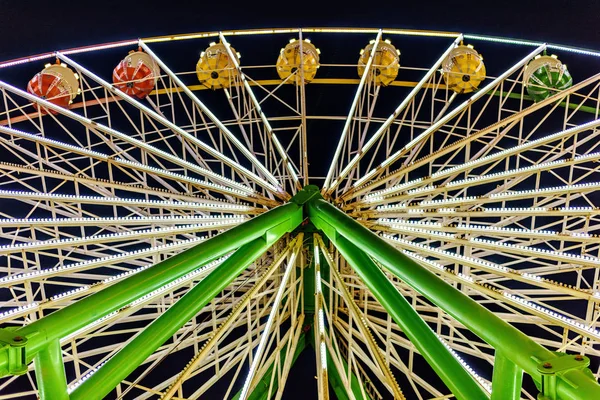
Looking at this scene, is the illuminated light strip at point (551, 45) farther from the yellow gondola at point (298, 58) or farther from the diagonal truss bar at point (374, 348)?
the diagonal truss bar at point (374, 348)

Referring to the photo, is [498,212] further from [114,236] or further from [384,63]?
[114,236]

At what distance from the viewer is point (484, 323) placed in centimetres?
430

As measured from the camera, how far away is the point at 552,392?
3.61 meters

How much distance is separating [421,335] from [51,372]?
297cm

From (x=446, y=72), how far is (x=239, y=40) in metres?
9.48

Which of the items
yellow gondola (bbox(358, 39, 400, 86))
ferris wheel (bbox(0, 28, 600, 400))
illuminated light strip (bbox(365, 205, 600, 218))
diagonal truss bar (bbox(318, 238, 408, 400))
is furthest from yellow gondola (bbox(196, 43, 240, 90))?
diagonal truss bar (bbox(318, 238, 408, 400))

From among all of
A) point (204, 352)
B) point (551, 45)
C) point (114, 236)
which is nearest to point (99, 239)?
point (114, 236)

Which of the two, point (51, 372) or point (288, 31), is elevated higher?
point (288, 31)

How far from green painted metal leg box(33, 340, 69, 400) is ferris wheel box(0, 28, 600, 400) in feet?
0.04

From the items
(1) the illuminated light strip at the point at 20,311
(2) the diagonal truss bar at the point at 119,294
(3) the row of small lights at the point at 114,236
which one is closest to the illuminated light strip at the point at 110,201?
(3) the row of small lights at the point at 114,236

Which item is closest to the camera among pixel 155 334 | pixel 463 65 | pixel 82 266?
pixel 155 334

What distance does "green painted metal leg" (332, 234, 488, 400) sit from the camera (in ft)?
14.9

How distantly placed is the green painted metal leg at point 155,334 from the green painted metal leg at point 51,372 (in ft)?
0.56

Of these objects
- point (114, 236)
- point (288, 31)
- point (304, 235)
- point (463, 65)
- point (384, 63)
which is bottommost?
point (304, 235)
